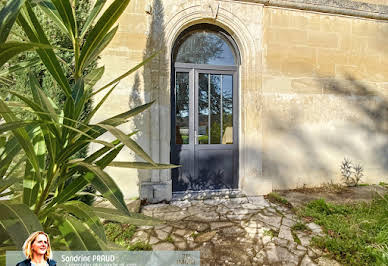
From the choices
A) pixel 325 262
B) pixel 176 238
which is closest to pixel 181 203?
pixel 176 238

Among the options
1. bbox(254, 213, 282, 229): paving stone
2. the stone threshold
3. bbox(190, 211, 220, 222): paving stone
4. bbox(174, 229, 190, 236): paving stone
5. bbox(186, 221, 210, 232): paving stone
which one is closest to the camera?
bbox(174, 229, 190, 236): paving stone

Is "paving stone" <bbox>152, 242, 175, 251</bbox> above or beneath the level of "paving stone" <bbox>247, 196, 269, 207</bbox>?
above

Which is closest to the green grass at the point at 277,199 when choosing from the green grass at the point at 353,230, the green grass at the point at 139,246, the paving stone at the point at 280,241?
the green grass at the point at 353,230

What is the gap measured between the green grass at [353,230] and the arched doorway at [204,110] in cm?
146

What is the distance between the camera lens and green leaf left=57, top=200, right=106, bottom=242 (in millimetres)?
639

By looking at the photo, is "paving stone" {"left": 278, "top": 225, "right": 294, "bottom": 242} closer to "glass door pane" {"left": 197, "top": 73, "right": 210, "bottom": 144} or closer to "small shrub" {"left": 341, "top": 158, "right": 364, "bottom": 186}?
"glass door pane" {"left": 197, "top": 73, "right": 210, "bottom": 144}

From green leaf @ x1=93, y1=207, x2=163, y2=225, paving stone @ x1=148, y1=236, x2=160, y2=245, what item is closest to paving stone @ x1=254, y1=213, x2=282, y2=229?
paving stone @ x1=148, y1=236, x2=160, y2=245

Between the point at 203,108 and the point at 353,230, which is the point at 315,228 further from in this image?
the point at 203,108

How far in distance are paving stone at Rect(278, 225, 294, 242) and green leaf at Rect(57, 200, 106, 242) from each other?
215cm

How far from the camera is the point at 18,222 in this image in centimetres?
54

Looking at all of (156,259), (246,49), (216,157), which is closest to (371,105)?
(246,49)

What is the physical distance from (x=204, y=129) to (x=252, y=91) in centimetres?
111

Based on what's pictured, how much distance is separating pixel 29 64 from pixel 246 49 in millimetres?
3262

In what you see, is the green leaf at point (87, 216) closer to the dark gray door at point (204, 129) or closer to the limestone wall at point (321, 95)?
the dark gray door at point (204, 129)
